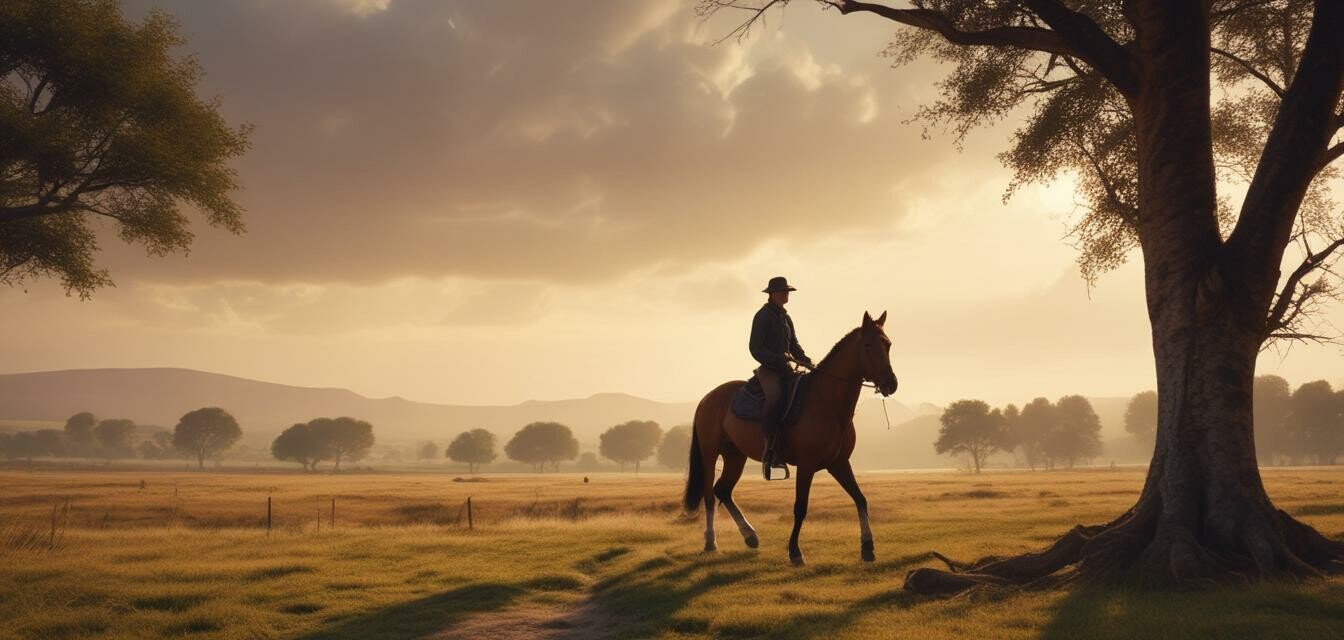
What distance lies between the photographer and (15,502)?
2275 inches

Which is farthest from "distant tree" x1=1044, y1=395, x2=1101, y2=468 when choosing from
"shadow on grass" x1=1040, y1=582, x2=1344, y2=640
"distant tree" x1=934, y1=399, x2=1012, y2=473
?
"shadow on grass" x1=1040, y1=582, x2=1344, y2=640

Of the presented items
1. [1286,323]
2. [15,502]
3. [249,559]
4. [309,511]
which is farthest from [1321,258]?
[15,502]

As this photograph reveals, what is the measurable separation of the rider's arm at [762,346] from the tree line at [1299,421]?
5119 inches

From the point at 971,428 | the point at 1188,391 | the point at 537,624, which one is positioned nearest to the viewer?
the point at 1188,391

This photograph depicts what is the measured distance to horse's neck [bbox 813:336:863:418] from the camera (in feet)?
44.5

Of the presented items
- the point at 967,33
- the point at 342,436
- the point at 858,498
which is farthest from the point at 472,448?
the point at 967,33

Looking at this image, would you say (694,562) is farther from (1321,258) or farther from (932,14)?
(1321,258)

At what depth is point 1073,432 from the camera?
14000cm

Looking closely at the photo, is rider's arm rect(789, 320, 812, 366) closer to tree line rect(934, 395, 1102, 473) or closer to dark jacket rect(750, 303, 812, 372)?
dark jacket rect(750, 303, 812, 372)

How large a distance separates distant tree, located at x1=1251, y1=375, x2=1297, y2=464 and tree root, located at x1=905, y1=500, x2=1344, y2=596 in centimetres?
14232

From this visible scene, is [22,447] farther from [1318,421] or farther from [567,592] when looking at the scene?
[1318,421]

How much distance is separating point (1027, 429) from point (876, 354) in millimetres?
147452

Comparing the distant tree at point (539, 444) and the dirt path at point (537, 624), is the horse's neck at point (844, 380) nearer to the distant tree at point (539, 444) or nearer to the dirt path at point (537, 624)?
the dirt path at point (537, 624)

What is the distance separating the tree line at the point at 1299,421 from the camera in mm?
119125
